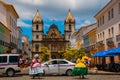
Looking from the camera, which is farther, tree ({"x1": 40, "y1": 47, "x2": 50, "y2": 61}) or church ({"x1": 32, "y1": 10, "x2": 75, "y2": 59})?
church ({"x1": 32, "y1": 10, "x2": 75, "y2": 59})

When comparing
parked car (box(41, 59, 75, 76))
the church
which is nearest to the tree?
the church

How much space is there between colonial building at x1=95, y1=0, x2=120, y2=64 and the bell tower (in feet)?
252

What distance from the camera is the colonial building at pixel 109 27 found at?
38438 mm

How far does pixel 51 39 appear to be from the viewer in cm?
12925

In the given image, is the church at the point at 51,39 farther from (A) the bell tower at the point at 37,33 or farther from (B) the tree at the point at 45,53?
(B) the tree at the point at 45,53

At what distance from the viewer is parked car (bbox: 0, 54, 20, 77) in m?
26.0

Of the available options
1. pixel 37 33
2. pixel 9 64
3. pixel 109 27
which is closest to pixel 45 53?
pixel 37 33

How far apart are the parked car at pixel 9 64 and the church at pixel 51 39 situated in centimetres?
9995

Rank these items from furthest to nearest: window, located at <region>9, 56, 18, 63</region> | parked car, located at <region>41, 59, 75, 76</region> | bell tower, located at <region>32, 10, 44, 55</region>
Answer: bell tower, located at <region>32, 10, 44, 55</region>
parked car, located at <region>41, 59, 75, 76</region>
window, located at <region>9, 56, 18, 63</region>

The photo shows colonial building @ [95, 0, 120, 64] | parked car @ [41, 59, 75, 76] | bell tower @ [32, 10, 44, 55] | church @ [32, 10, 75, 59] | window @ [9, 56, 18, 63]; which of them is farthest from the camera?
church @ [32, 10, 75, 59]

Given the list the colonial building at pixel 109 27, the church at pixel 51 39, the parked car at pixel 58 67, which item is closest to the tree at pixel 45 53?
the church at pixel 51 39

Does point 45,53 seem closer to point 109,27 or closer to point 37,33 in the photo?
point 37,33

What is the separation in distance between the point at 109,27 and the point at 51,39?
3434 inches

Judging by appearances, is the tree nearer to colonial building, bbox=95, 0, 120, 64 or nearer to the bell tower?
the bell tower
